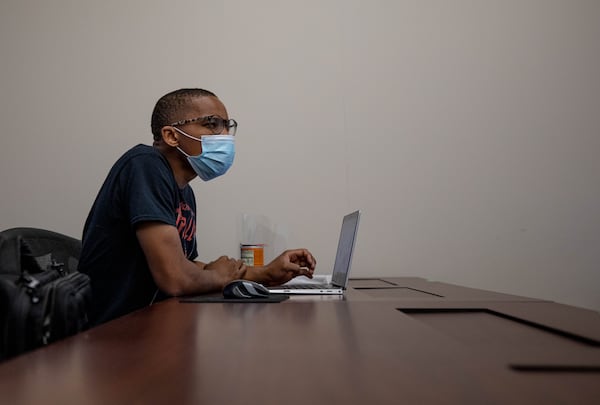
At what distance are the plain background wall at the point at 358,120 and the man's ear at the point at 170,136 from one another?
1.58 ft

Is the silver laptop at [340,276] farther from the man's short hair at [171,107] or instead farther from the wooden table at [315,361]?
the man's short hair at [171,107]

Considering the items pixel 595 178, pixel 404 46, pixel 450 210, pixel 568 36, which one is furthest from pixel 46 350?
pixel 568 36

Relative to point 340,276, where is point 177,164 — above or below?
above

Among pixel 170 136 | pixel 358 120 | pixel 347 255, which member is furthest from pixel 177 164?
pixel 358 120

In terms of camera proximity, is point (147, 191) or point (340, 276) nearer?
point (147, 191)

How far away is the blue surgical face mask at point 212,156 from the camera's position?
58.4 inches

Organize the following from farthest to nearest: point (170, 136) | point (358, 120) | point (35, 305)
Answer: point (358, 120), point (170, 136), point (35, 305)

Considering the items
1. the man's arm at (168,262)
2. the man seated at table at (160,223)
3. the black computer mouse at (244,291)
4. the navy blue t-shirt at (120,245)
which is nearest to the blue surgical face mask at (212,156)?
the man seated at table at (160,223)

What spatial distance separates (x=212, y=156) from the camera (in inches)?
58.7

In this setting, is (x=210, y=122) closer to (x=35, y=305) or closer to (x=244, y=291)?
(x=244, y=291)

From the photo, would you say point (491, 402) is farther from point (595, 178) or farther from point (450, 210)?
point (595, 178)

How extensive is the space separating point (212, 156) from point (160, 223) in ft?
1.24

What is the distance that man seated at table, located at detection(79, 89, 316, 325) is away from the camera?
1173 millimetres

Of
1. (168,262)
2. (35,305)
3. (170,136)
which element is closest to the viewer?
(35,305)
